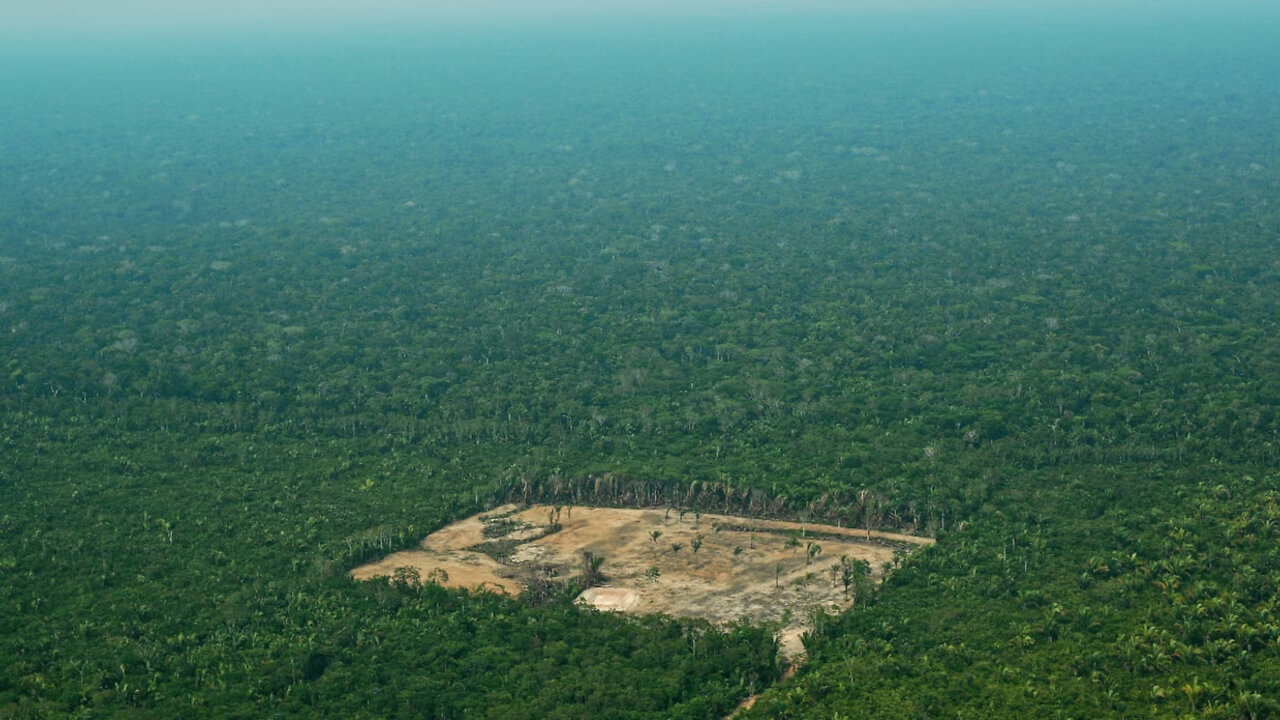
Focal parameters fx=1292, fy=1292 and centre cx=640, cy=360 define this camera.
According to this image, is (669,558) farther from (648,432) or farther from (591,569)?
(648,432)

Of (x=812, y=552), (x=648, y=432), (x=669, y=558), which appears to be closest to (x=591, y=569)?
(x=669, y=558)

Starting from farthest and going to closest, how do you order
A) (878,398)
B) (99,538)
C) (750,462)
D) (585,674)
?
(878,398) → (750,462) → (99,538) → (585,674)

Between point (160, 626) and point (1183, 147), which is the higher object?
point (1183, 147)

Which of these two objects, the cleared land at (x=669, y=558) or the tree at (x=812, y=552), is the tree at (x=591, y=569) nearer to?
the cleared land at (x=669, y=558)

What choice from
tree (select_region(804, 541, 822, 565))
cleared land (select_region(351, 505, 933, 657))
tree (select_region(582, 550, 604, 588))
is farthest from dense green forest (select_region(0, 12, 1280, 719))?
tree (select_region(804, 541, 822, 565))

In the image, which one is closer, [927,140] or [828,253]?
[828,253]

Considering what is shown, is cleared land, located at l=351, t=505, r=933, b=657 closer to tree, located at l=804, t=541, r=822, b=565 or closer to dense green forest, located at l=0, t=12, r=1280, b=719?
tree, located at l=804, t=541, r=822, b=565

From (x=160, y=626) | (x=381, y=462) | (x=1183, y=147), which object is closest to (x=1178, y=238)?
(x=1183, y=147)

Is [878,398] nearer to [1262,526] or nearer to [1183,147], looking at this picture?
[1262,526]
